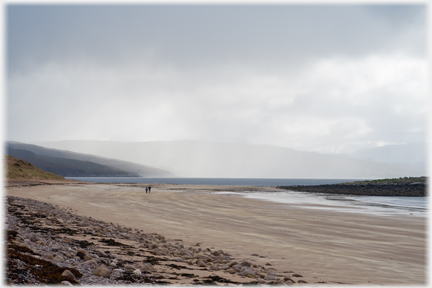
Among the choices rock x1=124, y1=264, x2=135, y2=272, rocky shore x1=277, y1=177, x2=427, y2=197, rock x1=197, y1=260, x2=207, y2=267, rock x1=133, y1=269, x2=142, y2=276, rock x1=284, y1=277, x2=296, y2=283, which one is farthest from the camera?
rocky shore x1=277, y1=177, x2=427, y2=197

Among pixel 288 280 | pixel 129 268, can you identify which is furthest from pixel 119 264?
pixel 288 280

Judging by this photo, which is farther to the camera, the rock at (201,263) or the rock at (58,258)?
the rock at (201,263)

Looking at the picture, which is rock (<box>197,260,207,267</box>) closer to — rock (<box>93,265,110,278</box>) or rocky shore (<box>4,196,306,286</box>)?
rocky shore (<box>4,196,306,286</box>)

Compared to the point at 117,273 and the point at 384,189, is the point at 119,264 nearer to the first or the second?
the point at 117,273

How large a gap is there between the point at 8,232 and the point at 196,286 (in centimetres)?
574

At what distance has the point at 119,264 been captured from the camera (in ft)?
25.0

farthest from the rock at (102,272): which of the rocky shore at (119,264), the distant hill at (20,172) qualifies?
the distant hill at (20,172)

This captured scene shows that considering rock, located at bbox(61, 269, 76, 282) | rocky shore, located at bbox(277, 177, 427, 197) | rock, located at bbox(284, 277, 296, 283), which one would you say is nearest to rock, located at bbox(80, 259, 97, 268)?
rock, located at bbox(61, 269, 76, 282)

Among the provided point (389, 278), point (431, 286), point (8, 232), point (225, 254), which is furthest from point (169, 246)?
point (431, 286)

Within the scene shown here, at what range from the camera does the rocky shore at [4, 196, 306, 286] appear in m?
5.80

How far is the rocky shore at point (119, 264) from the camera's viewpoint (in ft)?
19.0

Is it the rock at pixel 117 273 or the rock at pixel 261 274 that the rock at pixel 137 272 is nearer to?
the rock at pixel 117 273

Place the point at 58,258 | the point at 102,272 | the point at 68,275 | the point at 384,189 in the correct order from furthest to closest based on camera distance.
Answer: the point at 384,189
the point at 58,258
the point at 102,272
the point at 68,275

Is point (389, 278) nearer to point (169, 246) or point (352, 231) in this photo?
point (169, 246)
